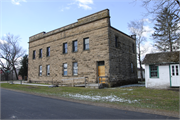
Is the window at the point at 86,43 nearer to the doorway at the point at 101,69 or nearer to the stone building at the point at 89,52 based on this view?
the stone building at the point at 89,52

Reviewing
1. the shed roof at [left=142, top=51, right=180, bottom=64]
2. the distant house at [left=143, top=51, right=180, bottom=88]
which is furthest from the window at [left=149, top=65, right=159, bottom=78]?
the shed roof at [left=142, top=51, right=180, bottom=64]

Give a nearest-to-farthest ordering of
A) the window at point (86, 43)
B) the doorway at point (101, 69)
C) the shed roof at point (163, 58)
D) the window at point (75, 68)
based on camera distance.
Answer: the shed roof at point (163, 58) → the doorway at point (101, 69) → the window at point (86, 43) → the window at point (75, 68)

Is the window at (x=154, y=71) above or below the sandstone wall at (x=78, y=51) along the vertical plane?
below

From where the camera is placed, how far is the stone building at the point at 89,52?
52.9 ft

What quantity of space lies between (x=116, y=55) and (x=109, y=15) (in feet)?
15.4

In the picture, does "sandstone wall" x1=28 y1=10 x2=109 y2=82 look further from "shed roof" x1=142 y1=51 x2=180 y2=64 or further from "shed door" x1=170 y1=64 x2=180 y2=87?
"shed door" x1=170 y1=64 x2=180 y2=87

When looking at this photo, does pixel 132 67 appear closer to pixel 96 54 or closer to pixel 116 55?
pixel 116 55

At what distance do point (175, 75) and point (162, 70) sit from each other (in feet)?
Answer: 3.55

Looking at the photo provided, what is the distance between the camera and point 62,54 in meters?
20.5

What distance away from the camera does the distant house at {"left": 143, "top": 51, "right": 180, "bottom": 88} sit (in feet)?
40.0

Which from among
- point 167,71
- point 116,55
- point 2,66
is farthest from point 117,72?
point 2,66

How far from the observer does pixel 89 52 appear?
678 inches

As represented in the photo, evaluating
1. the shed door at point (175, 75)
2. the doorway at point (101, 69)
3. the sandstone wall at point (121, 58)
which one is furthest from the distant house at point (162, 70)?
the doorway at point (101, 69)

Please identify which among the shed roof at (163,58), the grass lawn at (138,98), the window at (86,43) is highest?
the window at (86,43)
